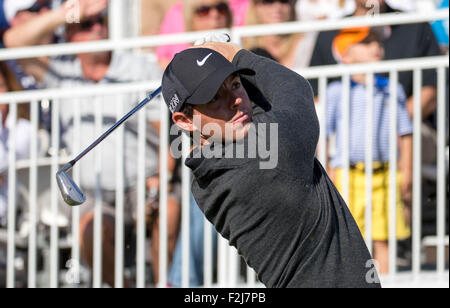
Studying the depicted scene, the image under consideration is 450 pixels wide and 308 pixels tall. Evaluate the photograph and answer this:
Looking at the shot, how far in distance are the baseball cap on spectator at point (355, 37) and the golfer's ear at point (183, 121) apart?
2.70 m

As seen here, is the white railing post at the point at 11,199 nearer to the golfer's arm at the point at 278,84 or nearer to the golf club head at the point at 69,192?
the golf club head at the point at 69,192

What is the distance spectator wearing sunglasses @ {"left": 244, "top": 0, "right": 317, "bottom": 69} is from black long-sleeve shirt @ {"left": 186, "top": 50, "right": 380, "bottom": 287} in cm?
265

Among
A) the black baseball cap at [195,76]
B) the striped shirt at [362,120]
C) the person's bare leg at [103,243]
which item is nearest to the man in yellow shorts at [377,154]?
the striped shirt at [362,120]

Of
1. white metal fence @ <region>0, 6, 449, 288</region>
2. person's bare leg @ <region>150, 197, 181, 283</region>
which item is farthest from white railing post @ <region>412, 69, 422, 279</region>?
person's bare leg @ <region>150, 197, 181, 283</region>

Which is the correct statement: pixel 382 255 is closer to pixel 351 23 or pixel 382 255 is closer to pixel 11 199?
pixel 351 23

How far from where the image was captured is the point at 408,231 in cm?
557

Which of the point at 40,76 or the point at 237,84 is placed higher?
the point at 40,76

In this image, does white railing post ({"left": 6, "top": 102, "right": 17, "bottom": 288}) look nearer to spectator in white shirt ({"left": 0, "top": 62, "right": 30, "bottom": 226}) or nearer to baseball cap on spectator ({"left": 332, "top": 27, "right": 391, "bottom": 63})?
spectator in white shirt ({"left": 0, "top": 62, "right": 30, "bottom": 226})

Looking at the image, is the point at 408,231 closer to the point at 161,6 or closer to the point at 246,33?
the point at 246,33

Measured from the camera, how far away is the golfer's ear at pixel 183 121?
341cm

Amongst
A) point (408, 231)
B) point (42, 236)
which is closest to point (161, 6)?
point (42, 236)
